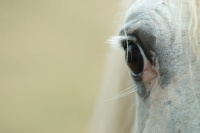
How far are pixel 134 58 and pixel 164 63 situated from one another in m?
0.10

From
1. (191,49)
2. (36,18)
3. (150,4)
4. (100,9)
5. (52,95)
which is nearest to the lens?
(191,49)

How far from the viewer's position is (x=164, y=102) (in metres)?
0.71

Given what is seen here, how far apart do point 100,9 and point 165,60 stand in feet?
7.62

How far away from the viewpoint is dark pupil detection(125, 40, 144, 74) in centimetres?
81

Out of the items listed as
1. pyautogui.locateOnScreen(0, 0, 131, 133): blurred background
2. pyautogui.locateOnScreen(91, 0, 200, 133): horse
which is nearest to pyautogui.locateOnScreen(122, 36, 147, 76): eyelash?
pyautogui.locateOnScreen(91, 0, 200, 133): horse

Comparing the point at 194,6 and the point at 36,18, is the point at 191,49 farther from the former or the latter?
the point at 36,18

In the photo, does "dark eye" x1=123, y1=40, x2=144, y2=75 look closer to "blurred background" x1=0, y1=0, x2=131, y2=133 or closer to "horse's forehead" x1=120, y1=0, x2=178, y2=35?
"horse's forehead" x1=120, y1=0, x2=178, y2=35

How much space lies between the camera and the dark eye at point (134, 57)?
0.81 metres

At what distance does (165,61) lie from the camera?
0.72 m

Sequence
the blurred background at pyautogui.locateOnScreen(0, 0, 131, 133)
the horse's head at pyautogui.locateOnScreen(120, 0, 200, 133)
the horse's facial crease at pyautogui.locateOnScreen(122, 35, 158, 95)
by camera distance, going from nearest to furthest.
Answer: the horse's head at pyautogui.locateOnScreen(120, 0, 200, 133), the horse's facial crease at pyautogui.locateOnScreen(122, 35, 158, 95), the blurred background at pyautogui.locateOnScreen(0, 0, 131, 133)

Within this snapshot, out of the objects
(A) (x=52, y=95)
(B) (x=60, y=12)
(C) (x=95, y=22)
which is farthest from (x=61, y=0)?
(A) (x=52, y=95)

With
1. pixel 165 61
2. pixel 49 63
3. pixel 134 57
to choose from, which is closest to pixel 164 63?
pixel 165 61

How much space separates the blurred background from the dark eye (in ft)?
6.76

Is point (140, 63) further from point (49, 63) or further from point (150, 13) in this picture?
point (49, 63)
